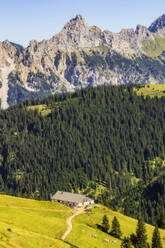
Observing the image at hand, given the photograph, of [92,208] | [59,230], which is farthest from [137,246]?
[92,208]

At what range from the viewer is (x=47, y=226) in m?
109

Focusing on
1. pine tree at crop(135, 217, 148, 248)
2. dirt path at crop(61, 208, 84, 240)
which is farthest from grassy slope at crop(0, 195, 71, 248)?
pine tree at crop(135, 217, 148, 248)

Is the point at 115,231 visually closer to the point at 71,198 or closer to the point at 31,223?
the point at 31,223

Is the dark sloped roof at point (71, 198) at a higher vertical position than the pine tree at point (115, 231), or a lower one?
higher

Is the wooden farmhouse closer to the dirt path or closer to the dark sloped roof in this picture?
the dark sloped roof

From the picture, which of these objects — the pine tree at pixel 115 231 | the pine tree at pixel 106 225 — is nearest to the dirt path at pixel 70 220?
the pine tree at pixel 106 225

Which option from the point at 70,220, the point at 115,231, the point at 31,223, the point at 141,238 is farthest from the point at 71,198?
the point at 31,223

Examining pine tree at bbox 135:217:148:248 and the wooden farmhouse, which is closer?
pine tree at bbox 135:217:148:248

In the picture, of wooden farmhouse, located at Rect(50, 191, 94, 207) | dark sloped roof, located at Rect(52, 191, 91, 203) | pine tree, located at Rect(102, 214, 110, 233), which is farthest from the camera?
dark sloped roof, located at Rect(52, 191, 91, 203)

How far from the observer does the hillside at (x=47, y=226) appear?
83.6 meters

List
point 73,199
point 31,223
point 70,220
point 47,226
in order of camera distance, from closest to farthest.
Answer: point 31,223 → point 47,226 → point 70,220 → point 73,199

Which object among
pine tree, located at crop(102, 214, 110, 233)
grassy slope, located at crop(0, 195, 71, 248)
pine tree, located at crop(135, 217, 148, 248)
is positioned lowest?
pine tree, located at crop(135, 217, 148, 248)

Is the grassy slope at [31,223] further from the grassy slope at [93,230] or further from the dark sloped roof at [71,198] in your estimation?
the dark sloped roof at [71,198]

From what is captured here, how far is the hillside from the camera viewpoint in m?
83.6
